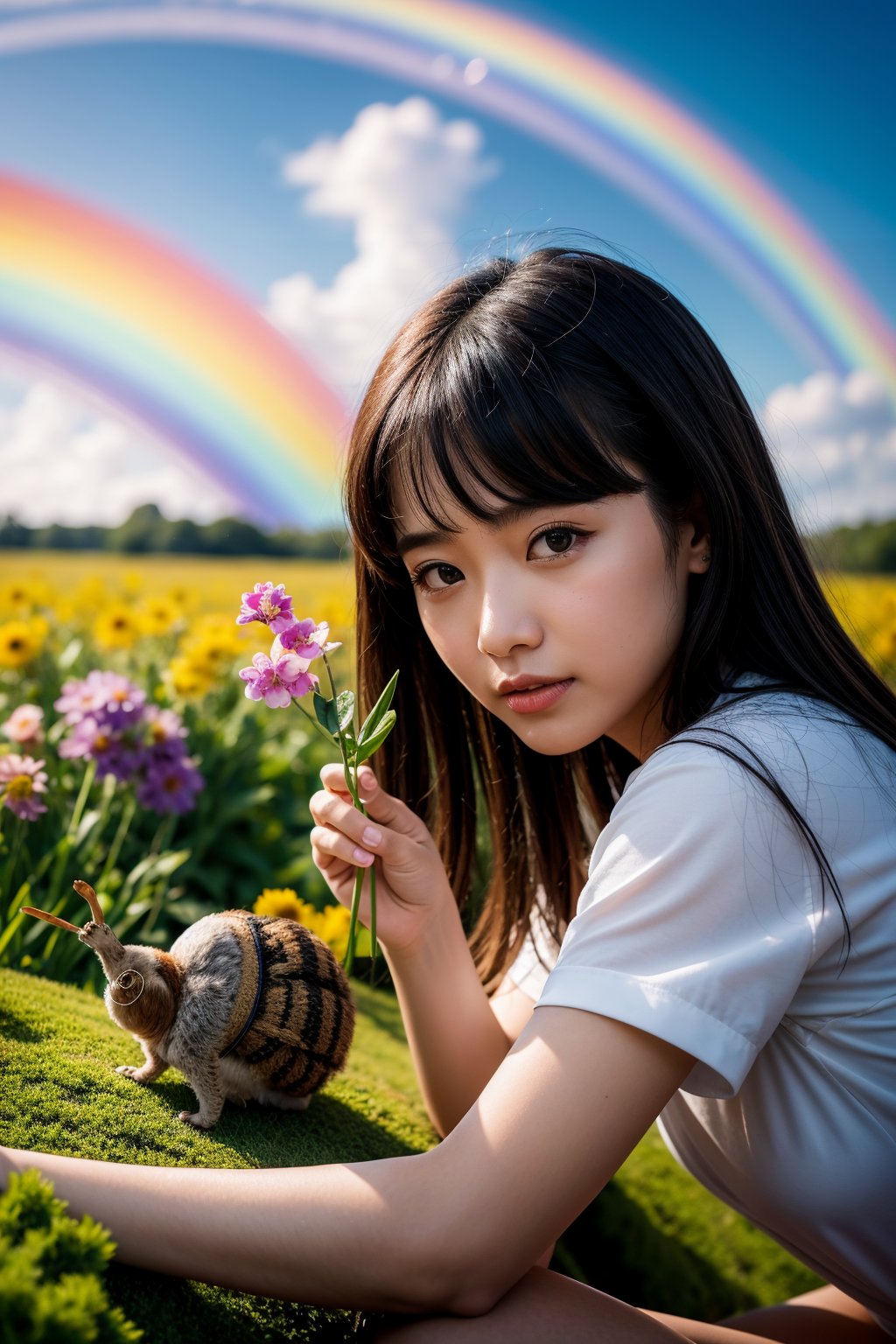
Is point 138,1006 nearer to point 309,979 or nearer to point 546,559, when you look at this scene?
point 309,979

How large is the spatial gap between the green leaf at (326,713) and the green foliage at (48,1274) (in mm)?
535

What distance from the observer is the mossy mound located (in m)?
1.06

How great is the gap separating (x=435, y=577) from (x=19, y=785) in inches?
32.9

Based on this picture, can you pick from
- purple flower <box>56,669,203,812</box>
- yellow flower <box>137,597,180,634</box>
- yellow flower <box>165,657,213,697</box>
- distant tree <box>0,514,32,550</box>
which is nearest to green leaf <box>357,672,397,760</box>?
purple flower <box>56,669,203,812</box>

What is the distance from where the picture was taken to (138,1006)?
1.13m

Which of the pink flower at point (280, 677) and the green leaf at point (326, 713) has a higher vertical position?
the pink flower at point (280, 677)

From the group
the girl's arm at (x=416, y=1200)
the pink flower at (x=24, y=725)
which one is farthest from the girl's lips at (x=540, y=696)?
the pink flower at (x=24, y=725)

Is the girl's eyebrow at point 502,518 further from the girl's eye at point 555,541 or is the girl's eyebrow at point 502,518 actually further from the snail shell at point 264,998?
the snail shell at point 264,998

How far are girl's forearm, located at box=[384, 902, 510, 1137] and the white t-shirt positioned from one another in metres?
0.35

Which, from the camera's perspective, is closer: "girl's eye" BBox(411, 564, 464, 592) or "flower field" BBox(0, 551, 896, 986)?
"girl's eye" BBox(411, 564, 464, 592)

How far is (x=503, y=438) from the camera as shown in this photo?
1.19 metres

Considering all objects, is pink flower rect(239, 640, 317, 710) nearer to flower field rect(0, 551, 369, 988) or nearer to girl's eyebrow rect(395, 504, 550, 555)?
flower field rect(0, 551, 369, 988)

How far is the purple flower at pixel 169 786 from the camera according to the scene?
208 centimetres

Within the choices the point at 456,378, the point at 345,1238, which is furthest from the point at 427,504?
the point at 345,1238
